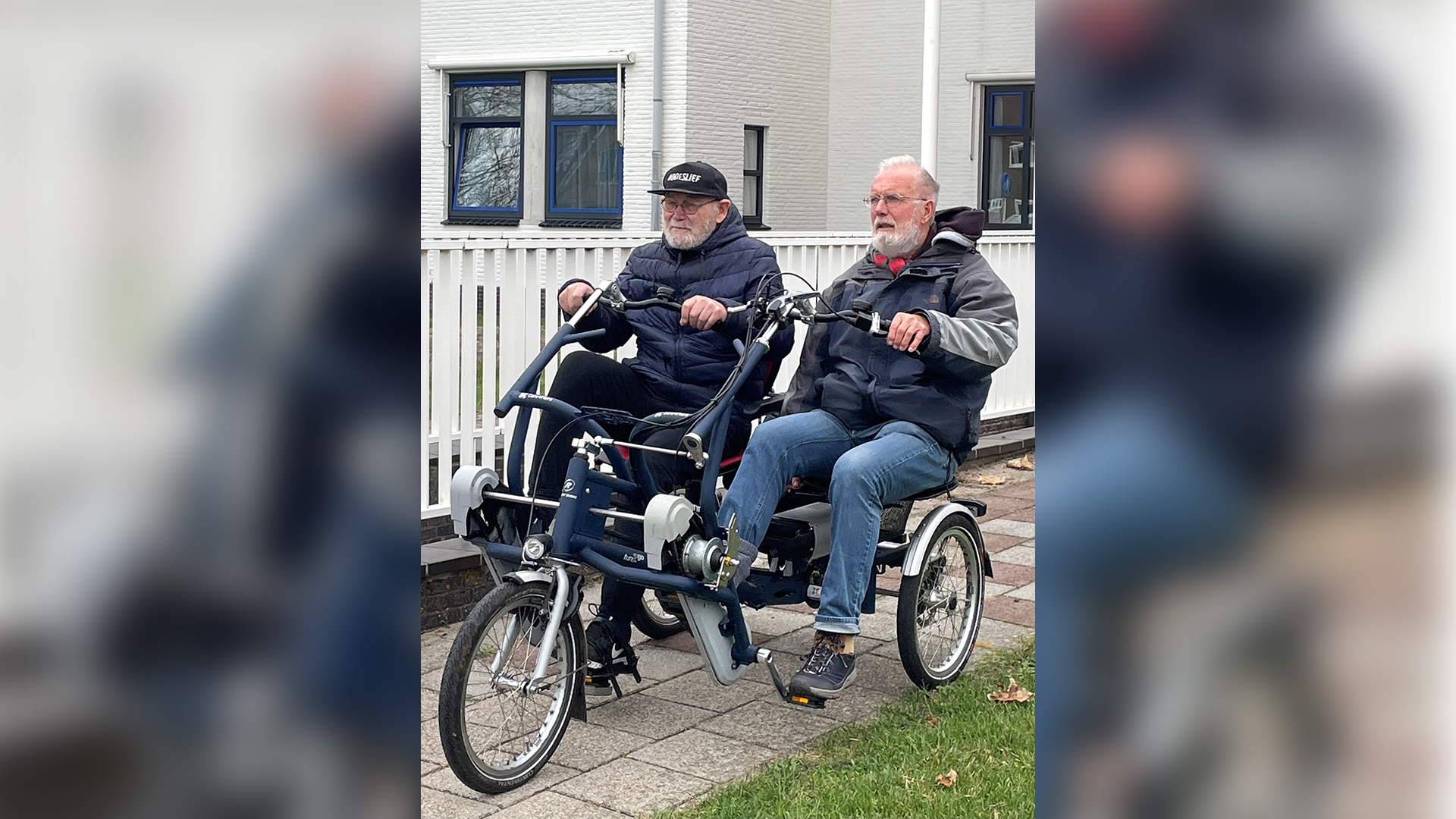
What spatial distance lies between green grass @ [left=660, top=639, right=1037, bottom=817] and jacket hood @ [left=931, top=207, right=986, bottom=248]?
1.50m

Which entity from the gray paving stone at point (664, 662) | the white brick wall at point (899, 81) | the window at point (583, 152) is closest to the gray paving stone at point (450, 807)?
the gray paving stone at point (664, 662)

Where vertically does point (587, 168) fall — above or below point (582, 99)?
Result: below

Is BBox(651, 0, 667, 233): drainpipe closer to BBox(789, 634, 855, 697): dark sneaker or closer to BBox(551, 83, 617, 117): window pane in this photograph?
BBox(551, 83, 617, 117): window pane

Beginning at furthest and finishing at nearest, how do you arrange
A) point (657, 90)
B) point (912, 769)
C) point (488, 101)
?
point (488, 101), point (657, 90), point (912, 769)

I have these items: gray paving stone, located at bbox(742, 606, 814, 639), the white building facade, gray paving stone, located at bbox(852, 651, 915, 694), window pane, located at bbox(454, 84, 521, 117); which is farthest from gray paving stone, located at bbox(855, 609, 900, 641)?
window pane, located at bbox(454, 84, 521, 117)

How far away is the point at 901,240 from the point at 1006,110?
18466 millimetres

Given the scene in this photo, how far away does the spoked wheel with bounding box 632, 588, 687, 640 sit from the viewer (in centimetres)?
530

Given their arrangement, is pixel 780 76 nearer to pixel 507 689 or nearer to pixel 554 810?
pixel 507 689

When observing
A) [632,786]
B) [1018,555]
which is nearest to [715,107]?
[1018,555]

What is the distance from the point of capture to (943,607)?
497 centimetres
